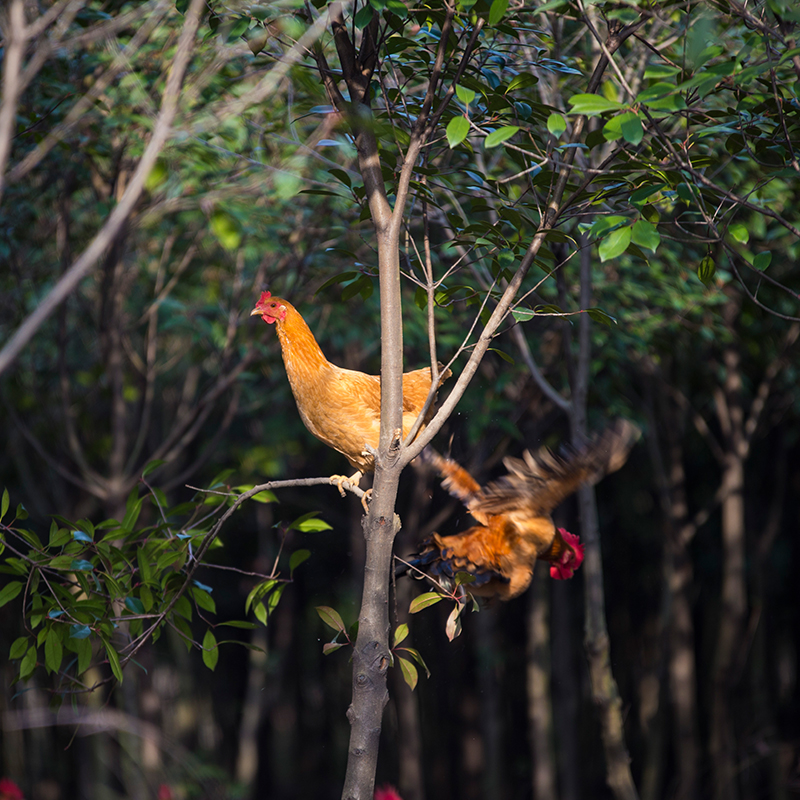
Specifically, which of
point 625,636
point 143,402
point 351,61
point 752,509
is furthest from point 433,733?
point 351,61

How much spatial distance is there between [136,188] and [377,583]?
1247 mm

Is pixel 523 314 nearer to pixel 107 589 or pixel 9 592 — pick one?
pixel 107 589

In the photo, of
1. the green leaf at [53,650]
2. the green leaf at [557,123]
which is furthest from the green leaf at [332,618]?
the green leaf at [557,123]

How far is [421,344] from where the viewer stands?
18.8 feet

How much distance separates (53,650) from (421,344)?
3847 millimetres

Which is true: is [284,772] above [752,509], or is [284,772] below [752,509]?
below

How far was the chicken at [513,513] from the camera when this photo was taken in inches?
99.3

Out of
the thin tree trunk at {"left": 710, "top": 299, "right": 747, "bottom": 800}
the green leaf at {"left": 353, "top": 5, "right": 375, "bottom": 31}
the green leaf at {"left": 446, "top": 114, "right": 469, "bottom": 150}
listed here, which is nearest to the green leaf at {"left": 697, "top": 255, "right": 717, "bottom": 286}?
the green leaf at {"left": 446, "top": 114, "right": 469, "bottom": 150}

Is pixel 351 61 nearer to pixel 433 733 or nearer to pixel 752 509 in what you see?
pixel 752 509

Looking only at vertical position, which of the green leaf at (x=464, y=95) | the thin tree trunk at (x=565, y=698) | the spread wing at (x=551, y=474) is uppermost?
the green leaf at (x=464, y=95)

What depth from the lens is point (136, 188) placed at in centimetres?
134

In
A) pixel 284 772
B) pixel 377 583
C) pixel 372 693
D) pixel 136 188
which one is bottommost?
pixel 284 772

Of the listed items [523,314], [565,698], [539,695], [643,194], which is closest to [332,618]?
[523,314]

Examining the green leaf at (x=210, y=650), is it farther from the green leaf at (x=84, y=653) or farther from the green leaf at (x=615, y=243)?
the green leaf at (x=615, y=243)
